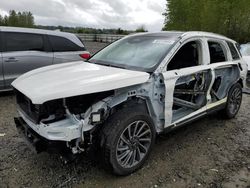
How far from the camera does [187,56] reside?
408 centimetres

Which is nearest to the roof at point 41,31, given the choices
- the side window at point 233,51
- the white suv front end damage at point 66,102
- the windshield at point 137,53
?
the windshield at point 137,53

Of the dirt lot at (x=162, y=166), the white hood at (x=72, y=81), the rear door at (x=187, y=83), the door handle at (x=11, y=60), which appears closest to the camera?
the white hood at (x=72, y=81)

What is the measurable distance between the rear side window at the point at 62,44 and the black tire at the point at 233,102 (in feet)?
13.1

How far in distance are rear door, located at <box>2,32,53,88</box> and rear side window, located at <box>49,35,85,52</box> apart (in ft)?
0.59

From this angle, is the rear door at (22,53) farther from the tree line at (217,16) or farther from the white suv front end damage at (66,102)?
the tree line at (217,16)

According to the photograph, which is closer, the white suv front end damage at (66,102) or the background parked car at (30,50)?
the white suv front end damage at (66,102)

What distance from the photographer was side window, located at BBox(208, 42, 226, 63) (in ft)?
14.0

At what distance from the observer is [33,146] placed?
9.28 feet

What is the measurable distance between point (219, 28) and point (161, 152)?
13197 mm

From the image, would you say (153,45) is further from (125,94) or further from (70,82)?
(70,82)

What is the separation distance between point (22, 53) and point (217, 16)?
1195cm

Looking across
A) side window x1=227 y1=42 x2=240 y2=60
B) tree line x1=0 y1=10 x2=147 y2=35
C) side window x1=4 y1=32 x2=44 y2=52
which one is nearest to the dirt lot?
side window x1=227 y1=42 x2=240 y2=60

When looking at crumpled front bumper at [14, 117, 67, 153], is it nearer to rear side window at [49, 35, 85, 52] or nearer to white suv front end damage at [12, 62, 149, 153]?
white suv front end damage at [12, 62, 149, 153]

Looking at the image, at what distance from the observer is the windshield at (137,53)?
11.2ft
